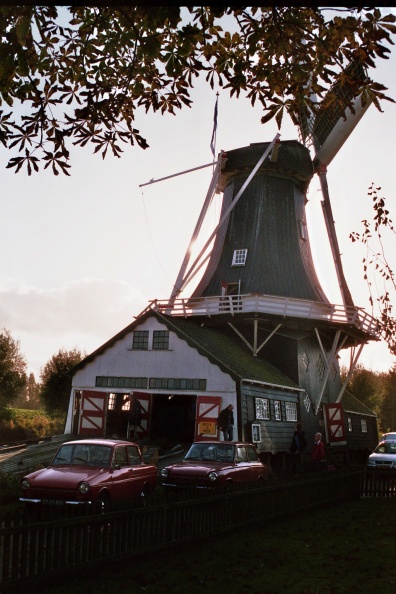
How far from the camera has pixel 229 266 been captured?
39812 mm

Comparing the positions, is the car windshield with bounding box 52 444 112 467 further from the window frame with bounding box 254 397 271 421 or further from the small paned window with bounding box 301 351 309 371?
the small paned window with bounding box 301 351 309 371

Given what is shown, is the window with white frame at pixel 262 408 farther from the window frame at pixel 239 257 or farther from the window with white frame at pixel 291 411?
the window frame at pixel 239 257

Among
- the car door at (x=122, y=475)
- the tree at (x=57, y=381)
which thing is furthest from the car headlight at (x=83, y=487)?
the tree at (x=57, y=381)

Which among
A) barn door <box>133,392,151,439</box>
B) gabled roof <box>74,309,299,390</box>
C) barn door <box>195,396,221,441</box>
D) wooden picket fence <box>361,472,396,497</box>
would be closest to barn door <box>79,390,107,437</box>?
barn door <box>133,392,151,439</box>

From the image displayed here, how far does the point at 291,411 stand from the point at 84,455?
19722mm

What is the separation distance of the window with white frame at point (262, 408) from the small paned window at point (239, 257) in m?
10.8

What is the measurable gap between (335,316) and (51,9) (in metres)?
31.0

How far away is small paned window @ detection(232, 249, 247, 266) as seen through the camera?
39.3 metres

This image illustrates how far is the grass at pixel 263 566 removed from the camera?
31.9ft

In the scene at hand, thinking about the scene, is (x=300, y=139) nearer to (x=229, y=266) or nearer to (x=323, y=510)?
(x=229, y=266)

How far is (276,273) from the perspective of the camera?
38469 mm

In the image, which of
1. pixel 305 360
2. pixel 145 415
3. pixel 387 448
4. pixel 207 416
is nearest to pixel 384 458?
pixel 387 448

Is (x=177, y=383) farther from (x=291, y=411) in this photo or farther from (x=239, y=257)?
(x=239, y=257)

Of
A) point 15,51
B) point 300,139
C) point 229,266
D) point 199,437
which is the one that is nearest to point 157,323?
point 199,437
